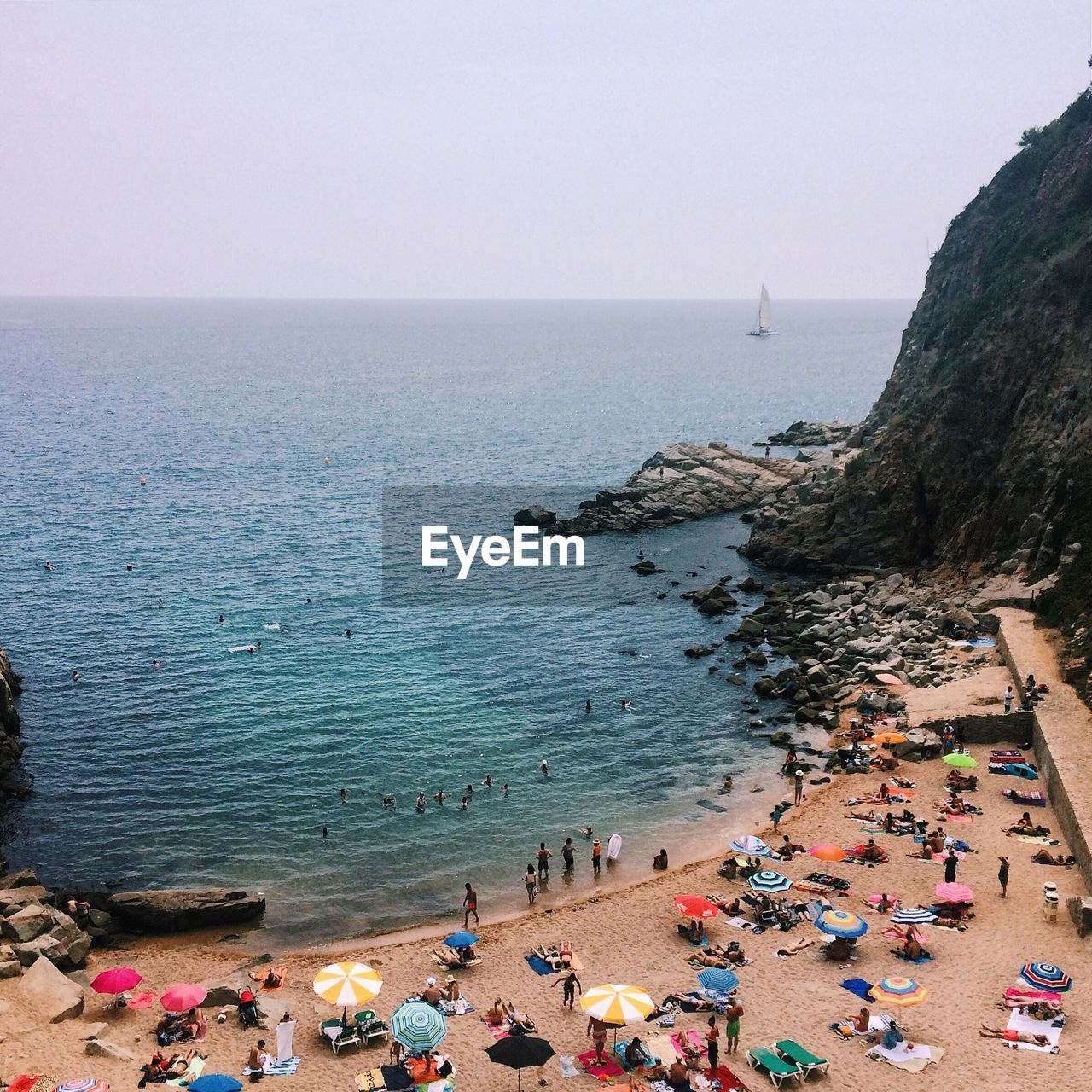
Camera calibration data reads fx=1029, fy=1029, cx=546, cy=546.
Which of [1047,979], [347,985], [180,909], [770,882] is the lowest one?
[180,909]

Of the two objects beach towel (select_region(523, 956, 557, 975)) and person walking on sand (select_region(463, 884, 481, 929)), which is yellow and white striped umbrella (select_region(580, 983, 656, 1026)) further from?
person walking on sand (select_region(463, 884, 481, 929))

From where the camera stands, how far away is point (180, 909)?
127 ft

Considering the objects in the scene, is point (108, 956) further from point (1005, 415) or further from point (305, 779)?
point (1005, 415)

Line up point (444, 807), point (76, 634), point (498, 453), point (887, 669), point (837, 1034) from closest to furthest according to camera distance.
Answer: point (837, 1034)
point (444, 807)
point (887, 669)
point (76, 634)
point (498, 453)

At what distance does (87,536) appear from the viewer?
93625 millimetres

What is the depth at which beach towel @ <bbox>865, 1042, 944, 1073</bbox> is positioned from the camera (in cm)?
2691

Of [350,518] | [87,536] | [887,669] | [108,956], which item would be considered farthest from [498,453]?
[108,956]

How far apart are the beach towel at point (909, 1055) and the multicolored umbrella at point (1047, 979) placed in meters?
4.47

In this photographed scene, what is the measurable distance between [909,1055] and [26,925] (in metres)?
28.5

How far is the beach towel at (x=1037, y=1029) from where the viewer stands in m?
27.0

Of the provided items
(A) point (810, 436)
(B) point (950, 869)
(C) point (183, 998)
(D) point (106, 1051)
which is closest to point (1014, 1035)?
(B) point (950, 869)

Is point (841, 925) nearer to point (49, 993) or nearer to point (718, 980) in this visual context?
point (718, 980)

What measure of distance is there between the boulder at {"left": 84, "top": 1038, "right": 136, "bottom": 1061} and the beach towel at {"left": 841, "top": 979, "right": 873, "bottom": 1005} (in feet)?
68.2

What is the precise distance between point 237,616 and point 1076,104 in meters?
75.6
